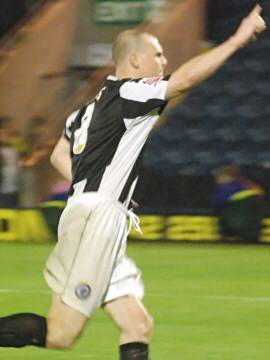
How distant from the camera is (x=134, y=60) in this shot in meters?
5.81

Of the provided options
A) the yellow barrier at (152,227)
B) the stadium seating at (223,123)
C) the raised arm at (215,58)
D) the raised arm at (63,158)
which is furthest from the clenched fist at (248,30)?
the stadium seating at (223,123)

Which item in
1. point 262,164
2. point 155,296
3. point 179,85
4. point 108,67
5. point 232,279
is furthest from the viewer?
point 108,67

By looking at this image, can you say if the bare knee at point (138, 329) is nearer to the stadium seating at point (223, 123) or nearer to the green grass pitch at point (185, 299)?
the green grass pitch at point (185, 299)

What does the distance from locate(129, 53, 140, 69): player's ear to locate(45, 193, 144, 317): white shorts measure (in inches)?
23.1

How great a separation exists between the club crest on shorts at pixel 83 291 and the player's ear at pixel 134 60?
98 cm

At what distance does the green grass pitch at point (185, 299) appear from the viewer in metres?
7.46

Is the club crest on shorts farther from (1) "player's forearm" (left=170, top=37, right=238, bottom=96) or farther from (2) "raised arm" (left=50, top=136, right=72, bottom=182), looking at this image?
(1) "player's forearm" (left=170, top=37, right=238, bottom=96)

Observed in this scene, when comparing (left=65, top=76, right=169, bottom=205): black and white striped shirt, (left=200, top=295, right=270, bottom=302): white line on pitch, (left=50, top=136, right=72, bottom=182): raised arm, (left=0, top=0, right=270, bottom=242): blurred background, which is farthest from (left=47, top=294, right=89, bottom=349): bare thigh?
(left=0, top=0, right=270, bottom=242): blurred background

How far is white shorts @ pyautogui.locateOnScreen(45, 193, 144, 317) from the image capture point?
5.73 m

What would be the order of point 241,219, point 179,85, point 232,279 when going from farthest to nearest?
point 241,219 → point 232,279 → point 179,85

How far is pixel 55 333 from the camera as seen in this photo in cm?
577

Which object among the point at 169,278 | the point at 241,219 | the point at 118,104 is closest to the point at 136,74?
the point at 118,104

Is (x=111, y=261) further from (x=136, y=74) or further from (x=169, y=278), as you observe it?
(x=169, y=278)

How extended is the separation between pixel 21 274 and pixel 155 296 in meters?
1.83
